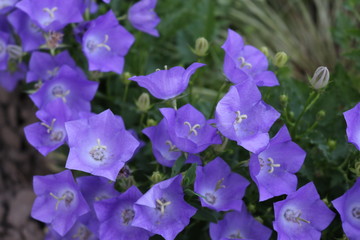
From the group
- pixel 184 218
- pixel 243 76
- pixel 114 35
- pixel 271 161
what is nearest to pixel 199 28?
pixel 114 35

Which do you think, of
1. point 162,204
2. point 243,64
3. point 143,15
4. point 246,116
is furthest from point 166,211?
point 143,15

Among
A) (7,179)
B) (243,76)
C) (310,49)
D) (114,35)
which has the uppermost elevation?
(243,76)

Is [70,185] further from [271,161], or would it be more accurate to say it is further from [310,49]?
[310,49]

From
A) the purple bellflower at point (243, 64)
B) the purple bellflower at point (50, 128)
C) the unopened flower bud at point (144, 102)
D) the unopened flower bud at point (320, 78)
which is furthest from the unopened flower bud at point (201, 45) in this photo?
the purple bellflower at point (50, 128)

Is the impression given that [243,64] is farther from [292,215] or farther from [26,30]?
[26,30]

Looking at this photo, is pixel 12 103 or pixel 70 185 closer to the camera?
pixel 70 185

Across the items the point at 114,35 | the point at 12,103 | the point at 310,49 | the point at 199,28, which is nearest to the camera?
the point at 114,35

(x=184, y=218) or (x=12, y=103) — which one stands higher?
(x=184, y=218)

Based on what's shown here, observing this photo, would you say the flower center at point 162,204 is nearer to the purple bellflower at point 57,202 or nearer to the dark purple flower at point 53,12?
the purple bellflower at point 57,202
